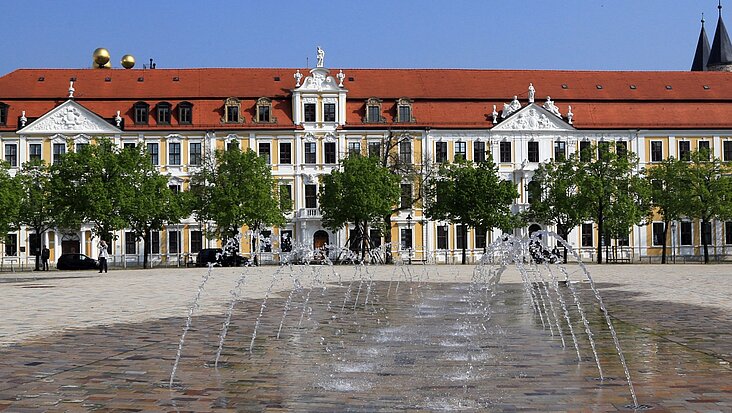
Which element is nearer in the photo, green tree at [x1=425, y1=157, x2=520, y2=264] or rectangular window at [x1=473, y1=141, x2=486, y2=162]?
green tree at [x1=425, y1=157, x2=520, y2=264]

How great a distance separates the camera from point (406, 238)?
61969mm

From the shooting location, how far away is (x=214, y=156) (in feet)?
193

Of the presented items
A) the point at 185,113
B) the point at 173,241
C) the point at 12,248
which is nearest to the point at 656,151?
the point at 185,113

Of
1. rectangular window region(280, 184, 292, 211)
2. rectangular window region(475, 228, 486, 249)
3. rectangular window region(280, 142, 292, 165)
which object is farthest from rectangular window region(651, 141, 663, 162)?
rectangular window region(280, 184, 292, 211)

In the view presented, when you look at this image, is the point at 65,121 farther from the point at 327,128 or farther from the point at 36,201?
the point at 327,128

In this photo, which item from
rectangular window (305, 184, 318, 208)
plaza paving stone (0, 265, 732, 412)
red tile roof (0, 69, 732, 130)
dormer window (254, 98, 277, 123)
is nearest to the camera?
plaza paving stone (0, 265, 732, 412)

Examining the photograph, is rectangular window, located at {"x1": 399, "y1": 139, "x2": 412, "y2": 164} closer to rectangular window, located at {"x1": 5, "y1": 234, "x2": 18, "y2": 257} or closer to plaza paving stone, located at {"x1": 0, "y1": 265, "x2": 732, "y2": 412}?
rectangular window, located at {"x1": 5, "y1": 234, "x2": 18, "y2": 257}

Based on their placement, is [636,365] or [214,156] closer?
[636,365]

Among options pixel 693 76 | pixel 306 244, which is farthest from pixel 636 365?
pixel 693 76

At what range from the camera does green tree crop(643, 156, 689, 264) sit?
181 feet

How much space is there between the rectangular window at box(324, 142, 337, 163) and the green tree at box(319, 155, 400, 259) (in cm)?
574

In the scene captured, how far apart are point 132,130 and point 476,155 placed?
900 inches

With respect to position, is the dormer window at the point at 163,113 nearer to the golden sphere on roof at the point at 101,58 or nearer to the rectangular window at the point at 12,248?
the rectangular window at the point at 12,248

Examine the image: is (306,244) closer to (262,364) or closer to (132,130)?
(132,130)
